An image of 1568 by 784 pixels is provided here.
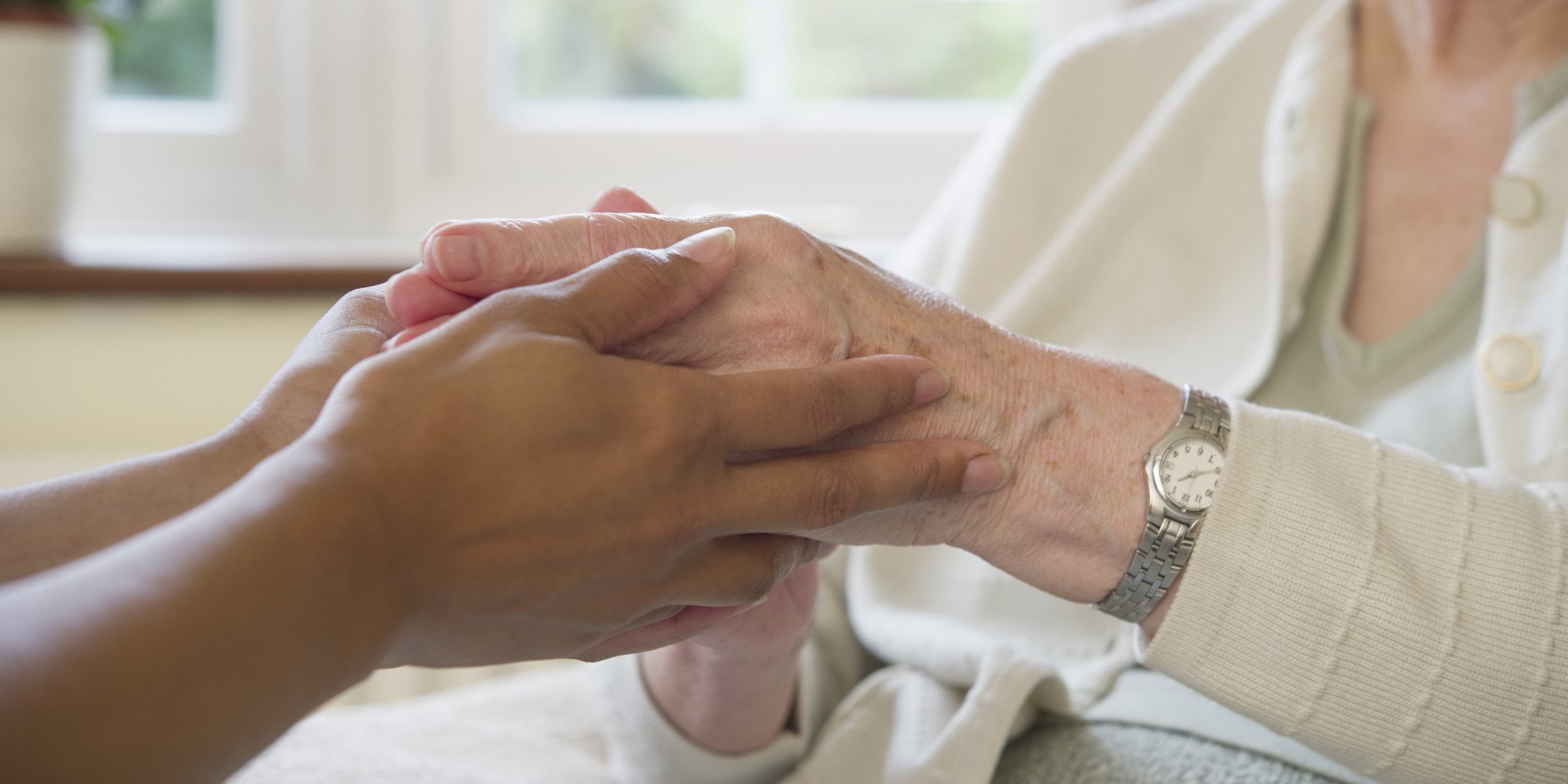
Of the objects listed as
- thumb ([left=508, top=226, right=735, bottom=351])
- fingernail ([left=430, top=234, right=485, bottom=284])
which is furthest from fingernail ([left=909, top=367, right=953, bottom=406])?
fingernail ([left=430, top=234, right=485, bottom=284])

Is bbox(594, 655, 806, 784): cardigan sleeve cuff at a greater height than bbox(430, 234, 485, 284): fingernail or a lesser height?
lesser

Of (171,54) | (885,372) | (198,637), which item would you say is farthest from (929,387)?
(171,54)

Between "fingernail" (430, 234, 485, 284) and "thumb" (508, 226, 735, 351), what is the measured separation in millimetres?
59

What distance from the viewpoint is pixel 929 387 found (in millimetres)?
677

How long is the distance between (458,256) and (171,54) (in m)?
1.39

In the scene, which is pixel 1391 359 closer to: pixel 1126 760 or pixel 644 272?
pixel 1126 760

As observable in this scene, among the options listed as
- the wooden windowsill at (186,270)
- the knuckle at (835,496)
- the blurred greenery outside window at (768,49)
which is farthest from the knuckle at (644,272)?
the blurred greenery outside window at (768,49)

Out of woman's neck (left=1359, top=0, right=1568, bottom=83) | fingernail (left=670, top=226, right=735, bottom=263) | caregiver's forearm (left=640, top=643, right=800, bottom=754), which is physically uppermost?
woman's neck (left=1359, top=0, right=1568, bottom=83)

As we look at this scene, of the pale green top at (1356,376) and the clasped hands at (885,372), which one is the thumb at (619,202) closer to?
the clasped hands at (885,372)

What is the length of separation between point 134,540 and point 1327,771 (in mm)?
670

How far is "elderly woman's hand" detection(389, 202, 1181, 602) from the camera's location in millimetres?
672

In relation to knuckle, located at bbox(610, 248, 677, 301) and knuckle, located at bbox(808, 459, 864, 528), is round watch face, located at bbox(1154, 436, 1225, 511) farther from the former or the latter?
knuckle, located at bbox(610, 248, 677, 301)

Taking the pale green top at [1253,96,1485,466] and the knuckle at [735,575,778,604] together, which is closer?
the knuckle at [735,575,778,604]

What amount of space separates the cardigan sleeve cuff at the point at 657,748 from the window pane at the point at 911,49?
121cm
